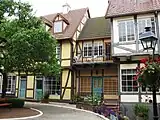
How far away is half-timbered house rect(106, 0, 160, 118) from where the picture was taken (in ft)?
52.5

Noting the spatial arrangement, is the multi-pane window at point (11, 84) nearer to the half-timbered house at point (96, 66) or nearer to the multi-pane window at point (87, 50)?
the half-timbered house at point (96, 66)

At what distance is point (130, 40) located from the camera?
645 inches

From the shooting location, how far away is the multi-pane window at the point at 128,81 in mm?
16500

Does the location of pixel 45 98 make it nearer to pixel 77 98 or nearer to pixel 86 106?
pixel 77 98

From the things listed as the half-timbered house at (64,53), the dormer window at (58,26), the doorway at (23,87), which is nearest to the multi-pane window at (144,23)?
the half-timbered house at (64,53)

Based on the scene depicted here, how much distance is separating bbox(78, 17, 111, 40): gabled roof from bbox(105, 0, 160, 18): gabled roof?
361 cm

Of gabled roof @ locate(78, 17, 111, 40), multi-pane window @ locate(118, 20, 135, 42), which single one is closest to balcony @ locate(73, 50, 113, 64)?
gabled roof @ locate(78, 17, 111, 40)

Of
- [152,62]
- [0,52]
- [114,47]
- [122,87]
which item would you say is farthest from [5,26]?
[152,62]

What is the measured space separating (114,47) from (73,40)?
19.9 feet

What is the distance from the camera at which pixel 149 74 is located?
721 centimetres

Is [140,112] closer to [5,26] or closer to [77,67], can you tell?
[77,67]

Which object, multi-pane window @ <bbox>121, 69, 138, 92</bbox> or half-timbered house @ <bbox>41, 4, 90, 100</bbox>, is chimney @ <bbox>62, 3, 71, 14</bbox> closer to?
half-timbered house @ <bbox>41, 4, 90, 100</bbox>

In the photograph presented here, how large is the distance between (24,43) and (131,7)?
28.2 feet

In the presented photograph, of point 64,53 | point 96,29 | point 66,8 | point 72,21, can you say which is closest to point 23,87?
point 64,53
